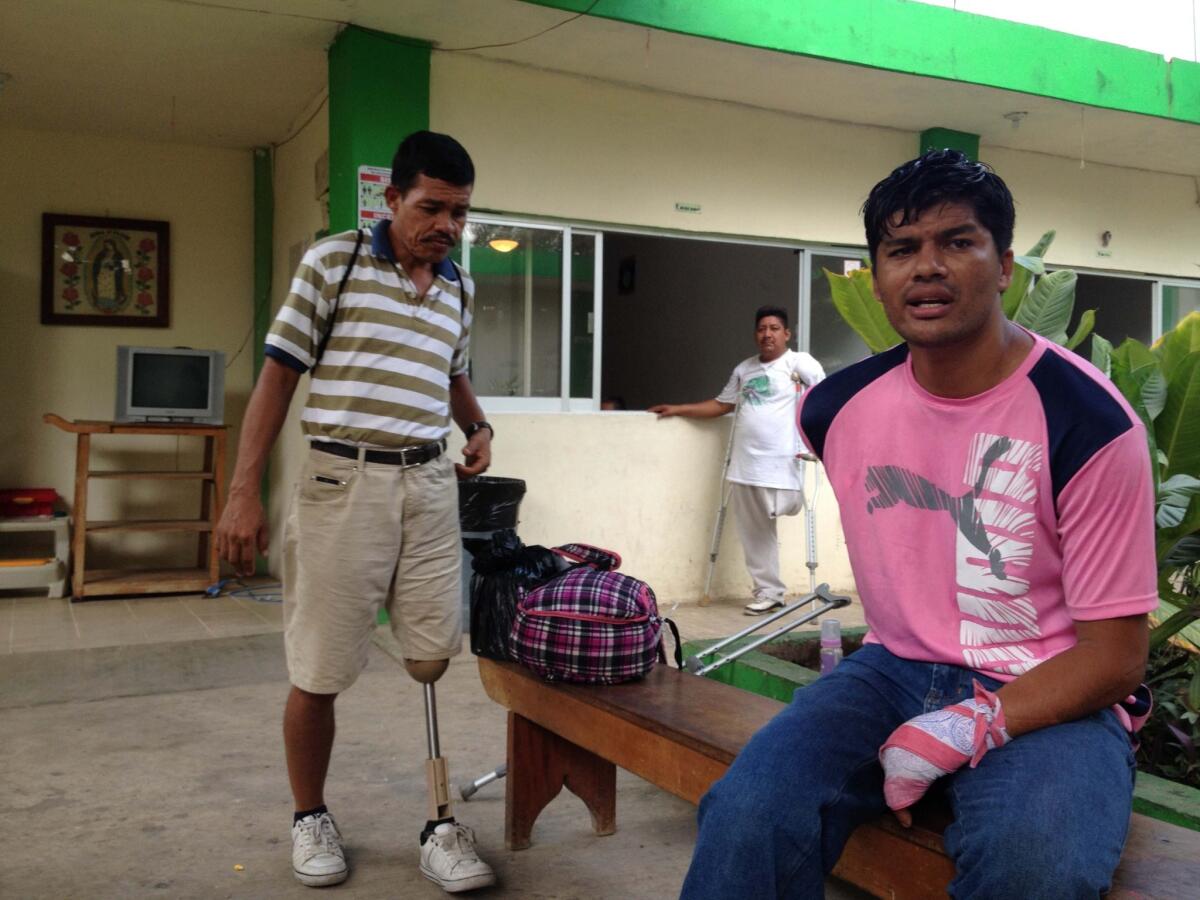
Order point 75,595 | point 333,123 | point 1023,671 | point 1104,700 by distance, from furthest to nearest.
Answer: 1. point 75,595
2. point 333,123
3. point 1023,671
4. point 1104,700

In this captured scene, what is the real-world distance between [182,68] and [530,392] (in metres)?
2.64

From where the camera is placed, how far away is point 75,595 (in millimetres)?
6445

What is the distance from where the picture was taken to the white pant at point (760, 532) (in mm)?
6297

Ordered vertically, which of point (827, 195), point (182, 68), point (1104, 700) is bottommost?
point (1104, 700)

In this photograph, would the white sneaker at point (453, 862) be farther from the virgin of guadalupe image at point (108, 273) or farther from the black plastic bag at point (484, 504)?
the virgin of guadalupe image at point (108, 273)

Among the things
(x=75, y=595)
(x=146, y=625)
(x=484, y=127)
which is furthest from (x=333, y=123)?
(x=75, y=595)

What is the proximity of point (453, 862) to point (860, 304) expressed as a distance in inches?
76.8

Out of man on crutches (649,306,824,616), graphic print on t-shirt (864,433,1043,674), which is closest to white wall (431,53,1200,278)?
man on crutches (649,306,824,616)

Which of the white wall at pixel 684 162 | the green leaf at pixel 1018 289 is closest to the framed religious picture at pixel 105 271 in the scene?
the white wall at pixel 684 162

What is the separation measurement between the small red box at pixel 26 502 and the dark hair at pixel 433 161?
5223mm

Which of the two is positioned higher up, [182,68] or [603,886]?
[182,68]

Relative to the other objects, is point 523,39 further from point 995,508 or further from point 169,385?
point 995,508

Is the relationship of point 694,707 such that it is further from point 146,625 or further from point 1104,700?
point 146,625

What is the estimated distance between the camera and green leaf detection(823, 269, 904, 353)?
324cm
